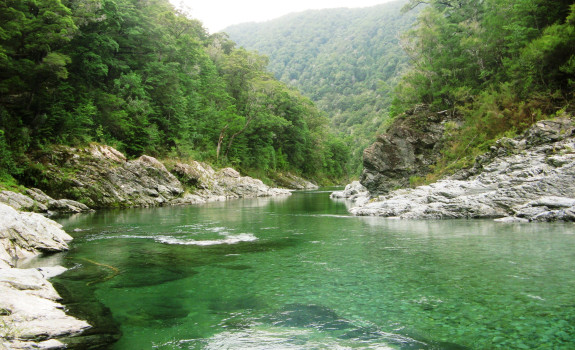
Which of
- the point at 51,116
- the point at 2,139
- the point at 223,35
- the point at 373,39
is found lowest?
the point at 2,139

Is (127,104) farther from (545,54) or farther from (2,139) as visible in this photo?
(545,54)

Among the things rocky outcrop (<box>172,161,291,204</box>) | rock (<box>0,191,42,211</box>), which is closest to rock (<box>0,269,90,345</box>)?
rock (<box>0,191,42,211</box>)

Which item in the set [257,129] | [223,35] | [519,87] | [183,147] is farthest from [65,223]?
[223,35]

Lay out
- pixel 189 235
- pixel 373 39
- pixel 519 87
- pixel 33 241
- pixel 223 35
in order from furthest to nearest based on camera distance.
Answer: pixel 373 39 → pixel 223 35 → pixel 519 87 → pixel 189 235 → pixel 33 241

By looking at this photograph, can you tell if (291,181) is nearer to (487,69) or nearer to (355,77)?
(487,69)

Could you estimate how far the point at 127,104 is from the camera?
33.2 m

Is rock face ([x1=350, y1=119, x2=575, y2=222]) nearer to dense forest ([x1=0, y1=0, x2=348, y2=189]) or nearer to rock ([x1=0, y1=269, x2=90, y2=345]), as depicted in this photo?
rock ([x1=0, y1=269, x2=90, y2=345])

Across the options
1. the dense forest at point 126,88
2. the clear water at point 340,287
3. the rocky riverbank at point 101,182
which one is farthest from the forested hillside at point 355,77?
the clear water at point 340,287

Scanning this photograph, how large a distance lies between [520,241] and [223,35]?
7166 cm

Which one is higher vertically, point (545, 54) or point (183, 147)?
point (545, 54)

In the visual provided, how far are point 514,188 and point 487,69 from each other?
15.8 m

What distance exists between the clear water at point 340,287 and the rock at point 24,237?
0.76m

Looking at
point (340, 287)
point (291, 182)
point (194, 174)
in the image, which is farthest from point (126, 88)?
point (291, 182)

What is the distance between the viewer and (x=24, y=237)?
11.0m
